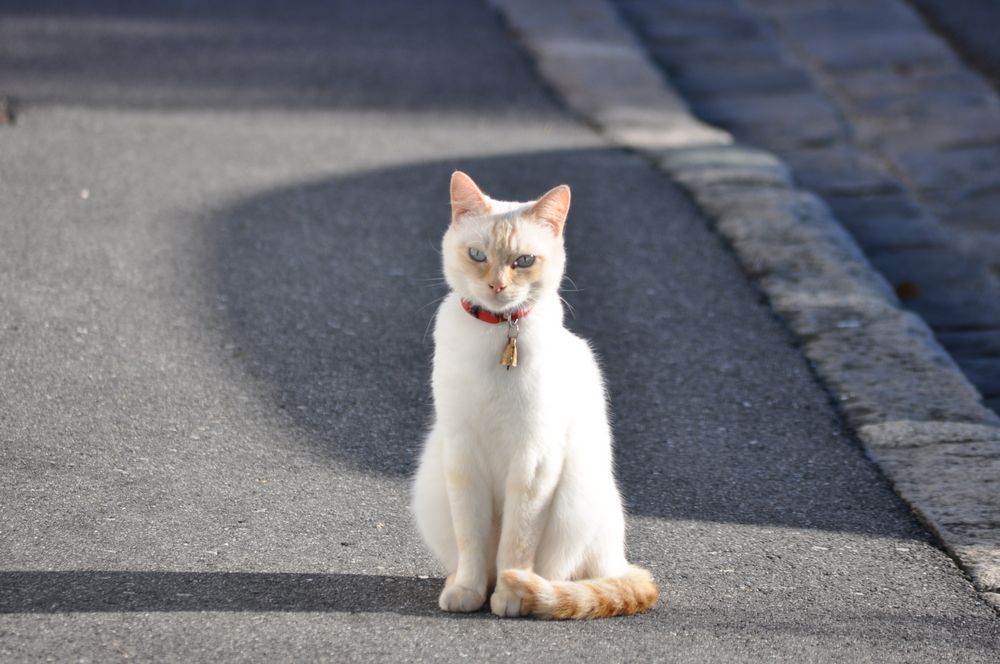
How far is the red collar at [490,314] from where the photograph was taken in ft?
10.5

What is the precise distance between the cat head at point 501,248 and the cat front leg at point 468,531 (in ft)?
1.32

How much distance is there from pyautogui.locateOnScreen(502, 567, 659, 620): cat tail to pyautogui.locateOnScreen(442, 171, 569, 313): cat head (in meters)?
0.65

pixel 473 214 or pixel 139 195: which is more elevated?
pixel 473 214

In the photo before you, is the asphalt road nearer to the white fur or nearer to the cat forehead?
the white fur

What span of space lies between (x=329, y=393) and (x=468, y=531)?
5.04 feet

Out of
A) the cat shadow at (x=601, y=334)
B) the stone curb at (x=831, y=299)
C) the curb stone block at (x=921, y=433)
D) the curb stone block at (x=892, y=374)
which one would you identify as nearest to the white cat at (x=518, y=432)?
the cat shadow at (x=601, y=334)

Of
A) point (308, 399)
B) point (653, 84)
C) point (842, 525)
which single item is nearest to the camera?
point (842, 525)

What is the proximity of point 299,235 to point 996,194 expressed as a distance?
3.92 meters

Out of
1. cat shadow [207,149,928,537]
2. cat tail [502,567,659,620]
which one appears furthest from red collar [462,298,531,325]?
cat shadow [207,149,928,537]

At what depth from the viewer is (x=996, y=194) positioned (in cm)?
743

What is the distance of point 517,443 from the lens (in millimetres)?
3145

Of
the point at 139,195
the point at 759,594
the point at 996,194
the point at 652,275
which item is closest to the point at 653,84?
the point at 996,194

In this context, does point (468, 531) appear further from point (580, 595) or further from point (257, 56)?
point (257, 56)

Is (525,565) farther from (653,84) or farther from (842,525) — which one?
(653,84)
